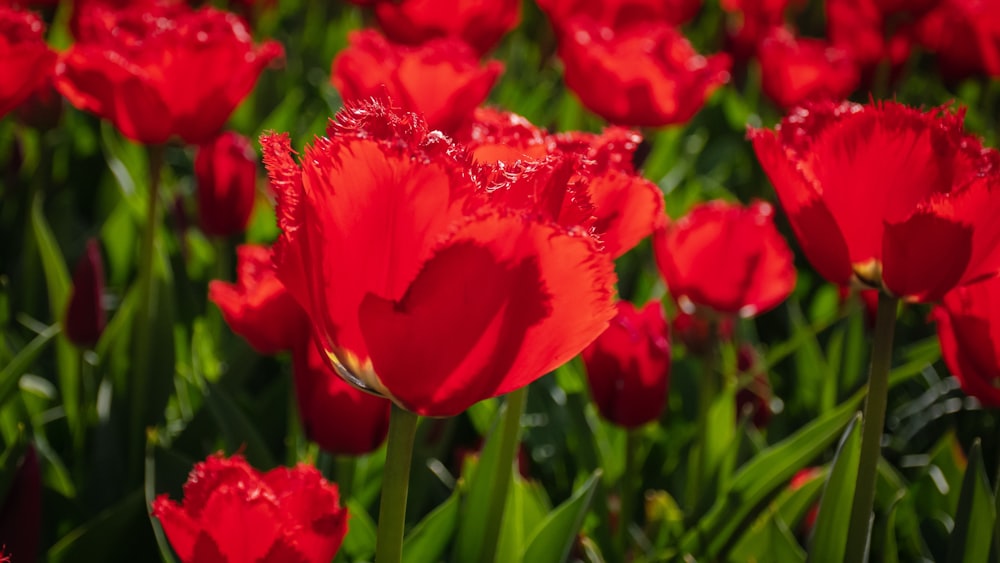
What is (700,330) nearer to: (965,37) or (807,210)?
(807,210)

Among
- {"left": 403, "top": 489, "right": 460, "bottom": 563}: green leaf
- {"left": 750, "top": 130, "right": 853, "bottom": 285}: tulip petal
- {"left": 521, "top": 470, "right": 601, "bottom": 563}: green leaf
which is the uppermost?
{"left": 750, "top": 130, "right": 853, "bottom": 285}: tulip petal

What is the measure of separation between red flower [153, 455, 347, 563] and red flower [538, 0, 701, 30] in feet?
4.59

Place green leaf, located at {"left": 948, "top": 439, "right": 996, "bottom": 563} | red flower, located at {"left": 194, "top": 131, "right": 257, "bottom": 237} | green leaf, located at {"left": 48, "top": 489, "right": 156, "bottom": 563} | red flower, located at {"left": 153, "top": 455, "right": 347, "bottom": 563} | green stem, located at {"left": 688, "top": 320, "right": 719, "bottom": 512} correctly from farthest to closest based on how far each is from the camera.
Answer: red flower, located at {"left": 194, "top": 131, "right": 257, "bottom": 237} < green stem, located at {"left": 688, "top": 320, "right": 719, "bottom": 512} < green leaf, located at {"left": 48, "top": 489, "right": 156, "bottom": 563} < green leaf, located at {"left": 948, "top": 439, "right": 996, "bottom": 563} < red flower, located at {"left": 153, "top": 455, "right": 347, "bottom": 563}

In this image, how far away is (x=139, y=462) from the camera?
1.07m

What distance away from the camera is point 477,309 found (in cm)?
46

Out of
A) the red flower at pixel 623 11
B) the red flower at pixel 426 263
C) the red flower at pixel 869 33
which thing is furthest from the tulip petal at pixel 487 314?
the red flower at pixel 869 33

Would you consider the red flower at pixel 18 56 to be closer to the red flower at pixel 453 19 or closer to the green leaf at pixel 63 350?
the green leaf at pixel 63 350

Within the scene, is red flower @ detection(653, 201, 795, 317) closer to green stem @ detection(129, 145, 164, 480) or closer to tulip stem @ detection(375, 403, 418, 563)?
green stem @ detection(129, 145, 164, 480)

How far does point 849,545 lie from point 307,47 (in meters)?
2.10

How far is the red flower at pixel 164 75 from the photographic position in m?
1.00

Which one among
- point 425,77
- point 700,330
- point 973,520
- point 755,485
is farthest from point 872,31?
point 973,520

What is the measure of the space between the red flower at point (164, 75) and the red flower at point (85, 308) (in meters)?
0.14

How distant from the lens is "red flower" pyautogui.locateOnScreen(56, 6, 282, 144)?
1000mm

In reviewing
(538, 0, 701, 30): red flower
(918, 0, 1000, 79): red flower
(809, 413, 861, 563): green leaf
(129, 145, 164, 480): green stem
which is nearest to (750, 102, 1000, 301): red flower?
(809, 413, 861, 563): green leaf
